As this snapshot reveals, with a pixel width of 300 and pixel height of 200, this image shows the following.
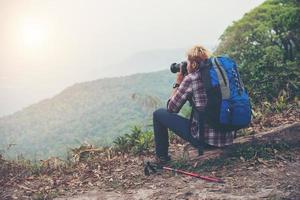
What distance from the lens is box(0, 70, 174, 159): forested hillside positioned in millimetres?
90250

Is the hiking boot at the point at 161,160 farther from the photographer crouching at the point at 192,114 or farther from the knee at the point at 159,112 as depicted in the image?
the knee at the point at 159,112

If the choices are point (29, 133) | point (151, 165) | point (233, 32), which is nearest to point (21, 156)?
point (151, 165)

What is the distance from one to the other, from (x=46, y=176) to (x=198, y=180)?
272cm

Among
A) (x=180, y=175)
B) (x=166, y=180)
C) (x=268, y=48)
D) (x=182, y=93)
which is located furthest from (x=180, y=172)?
(x=268, y=48)

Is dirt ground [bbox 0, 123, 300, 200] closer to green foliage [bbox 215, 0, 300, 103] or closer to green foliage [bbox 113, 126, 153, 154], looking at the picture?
green foliage [bbox 113, 126, 153, 154]

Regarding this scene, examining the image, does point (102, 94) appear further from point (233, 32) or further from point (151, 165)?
point (151, 165)

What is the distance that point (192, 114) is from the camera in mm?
6270

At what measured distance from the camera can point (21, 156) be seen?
8789mm

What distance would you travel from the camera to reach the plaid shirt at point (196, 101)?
5980 millimetres

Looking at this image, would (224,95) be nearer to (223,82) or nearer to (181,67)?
(223,82)

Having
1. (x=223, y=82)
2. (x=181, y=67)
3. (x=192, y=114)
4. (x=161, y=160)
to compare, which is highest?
(x=181, y=67)

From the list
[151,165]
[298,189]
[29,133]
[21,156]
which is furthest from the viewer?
[29,133]

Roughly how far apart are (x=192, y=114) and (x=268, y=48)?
21.2ft

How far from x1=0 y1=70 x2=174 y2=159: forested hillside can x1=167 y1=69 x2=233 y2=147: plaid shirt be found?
70.6 m
